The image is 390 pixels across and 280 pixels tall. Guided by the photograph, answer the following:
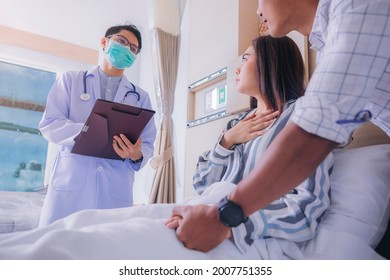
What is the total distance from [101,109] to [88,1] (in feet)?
7.43

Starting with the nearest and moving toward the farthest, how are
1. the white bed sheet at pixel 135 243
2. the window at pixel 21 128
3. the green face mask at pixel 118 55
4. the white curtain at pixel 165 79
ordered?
1. the white bed sheet at pixel 135 243
2. the green face mask at pixel 118 55
3. the white curtain at pixel 165 79
4. the window at pixel 21 128

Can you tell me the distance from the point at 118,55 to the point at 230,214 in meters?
1.25

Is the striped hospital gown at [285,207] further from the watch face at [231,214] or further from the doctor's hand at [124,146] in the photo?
the doctor's hand at [124,146]

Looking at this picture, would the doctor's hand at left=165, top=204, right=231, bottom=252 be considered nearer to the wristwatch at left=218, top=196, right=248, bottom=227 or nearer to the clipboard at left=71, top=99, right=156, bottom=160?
the wristwatch at left=218, top=196, right=248, bottom=227

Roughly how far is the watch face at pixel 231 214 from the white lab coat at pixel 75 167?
0.93m

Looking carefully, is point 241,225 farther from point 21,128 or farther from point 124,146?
point 21,128

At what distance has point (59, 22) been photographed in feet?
9.50

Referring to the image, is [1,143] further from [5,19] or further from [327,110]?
[327,110]

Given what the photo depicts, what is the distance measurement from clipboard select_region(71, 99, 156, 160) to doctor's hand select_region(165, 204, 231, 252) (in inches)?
25.3

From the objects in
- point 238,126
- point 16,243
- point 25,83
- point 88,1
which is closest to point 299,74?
point 238,126

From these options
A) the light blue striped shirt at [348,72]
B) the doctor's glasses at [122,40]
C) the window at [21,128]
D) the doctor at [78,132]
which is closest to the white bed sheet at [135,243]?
the light blue striped shirt at [348,72]

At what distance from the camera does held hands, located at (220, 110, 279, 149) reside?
109cm

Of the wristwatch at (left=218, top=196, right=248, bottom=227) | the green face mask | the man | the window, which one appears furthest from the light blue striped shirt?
the window

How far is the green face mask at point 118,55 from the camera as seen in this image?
60.6 inches
